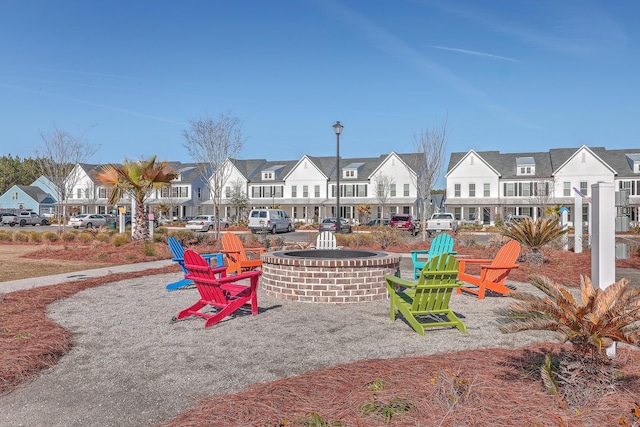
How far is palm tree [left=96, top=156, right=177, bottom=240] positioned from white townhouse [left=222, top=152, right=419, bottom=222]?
34998mm

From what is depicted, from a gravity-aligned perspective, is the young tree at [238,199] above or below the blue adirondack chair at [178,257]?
above

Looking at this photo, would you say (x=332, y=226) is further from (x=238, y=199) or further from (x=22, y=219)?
(x=22, y=219)

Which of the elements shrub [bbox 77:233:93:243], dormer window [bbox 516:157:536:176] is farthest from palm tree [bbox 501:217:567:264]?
dormer window [bbox 516:157:536:176]

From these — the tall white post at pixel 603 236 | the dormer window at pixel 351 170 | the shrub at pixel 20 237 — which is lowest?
the shrub at pixel 20 237

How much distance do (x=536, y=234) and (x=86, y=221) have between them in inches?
1747

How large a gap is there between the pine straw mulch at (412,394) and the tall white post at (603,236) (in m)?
0.86

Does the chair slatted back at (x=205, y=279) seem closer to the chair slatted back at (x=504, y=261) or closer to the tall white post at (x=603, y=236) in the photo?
the tall white post at (x=603, y=236)

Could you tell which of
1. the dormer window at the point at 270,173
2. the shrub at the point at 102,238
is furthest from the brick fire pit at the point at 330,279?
the dormer window at the point at 270,173

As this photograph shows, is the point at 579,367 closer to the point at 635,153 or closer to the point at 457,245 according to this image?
the point at 457,245

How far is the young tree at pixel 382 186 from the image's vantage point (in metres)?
55.8

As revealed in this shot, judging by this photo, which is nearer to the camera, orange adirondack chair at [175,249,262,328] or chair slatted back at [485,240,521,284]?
orange adirondack chair at [175,249,262,328]

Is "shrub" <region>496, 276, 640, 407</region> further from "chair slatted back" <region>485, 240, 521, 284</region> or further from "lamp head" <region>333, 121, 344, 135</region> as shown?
"lamp head" <region>333, 121, 344, 135</region>

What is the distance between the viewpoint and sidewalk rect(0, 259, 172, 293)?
1073 centimetres

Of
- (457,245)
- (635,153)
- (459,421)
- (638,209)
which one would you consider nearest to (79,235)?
(457,245)
